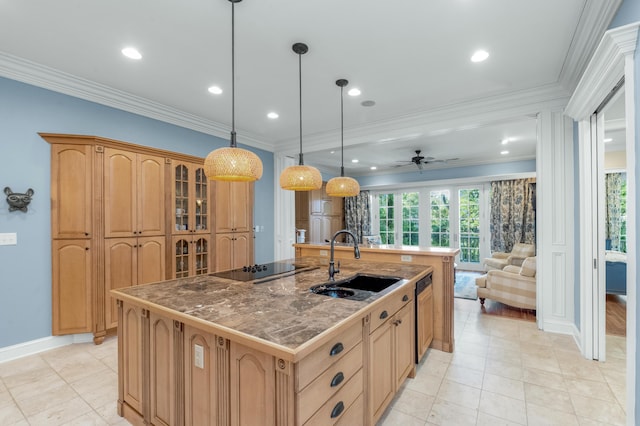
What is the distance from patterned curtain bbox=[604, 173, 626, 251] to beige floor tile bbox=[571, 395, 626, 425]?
16.4ft

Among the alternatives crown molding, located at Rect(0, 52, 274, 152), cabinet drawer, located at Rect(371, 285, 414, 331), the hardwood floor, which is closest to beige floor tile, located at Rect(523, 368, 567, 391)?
cabinet drawer, located at Rect(371, 285, 414, 331)

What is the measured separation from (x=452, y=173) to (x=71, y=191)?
23.7 ft

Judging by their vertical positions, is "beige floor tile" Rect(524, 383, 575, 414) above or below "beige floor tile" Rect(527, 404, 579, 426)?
below

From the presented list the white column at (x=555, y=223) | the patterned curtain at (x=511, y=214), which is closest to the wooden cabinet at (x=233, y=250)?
the white column at (x=555, y=223)

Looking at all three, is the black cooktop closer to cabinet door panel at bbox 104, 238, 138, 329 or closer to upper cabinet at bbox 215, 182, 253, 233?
cabinet door panel at bbox 104, 238, 138, 329

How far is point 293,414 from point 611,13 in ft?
10.1

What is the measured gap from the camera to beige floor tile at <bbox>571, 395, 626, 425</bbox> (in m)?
1.90

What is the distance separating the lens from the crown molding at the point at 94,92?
2.75 metres

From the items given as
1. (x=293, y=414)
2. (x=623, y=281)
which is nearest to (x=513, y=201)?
(x=623, y=281)

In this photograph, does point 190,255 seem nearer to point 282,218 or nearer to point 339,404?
point 282,218

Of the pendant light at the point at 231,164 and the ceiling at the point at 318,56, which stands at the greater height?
the ceiling at the point at 318,56

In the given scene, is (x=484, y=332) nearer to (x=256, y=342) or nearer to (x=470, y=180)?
(x=256, y=342)

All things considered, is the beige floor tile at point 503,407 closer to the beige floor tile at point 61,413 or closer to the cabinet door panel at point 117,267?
the beige floor tile at point 61,413

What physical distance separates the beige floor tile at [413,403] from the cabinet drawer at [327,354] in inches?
35.7
